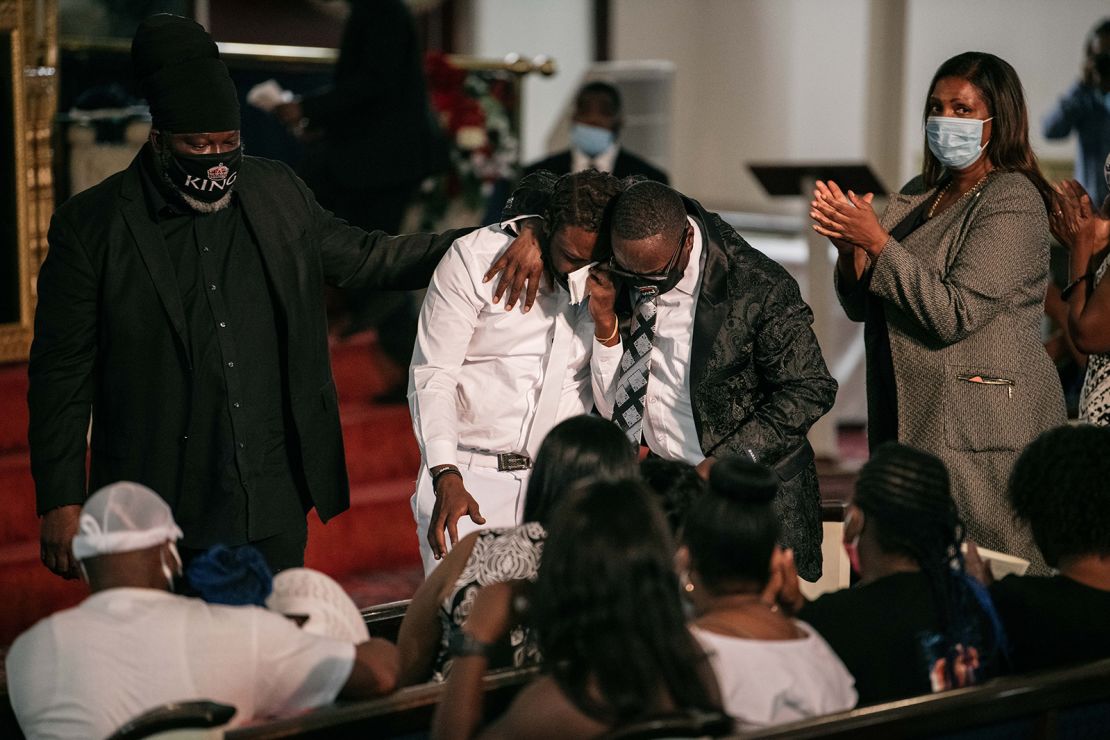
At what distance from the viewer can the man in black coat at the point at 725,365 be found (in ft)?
11.1

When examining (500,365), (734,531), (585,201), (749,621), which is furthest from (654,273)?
(749,621)

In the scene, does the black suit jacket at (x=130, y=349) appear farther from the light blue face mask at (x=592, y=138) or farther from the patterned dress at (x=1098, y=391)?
the light blue face mask at (x=592, y=138)

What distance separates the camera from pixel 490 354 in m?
3.57

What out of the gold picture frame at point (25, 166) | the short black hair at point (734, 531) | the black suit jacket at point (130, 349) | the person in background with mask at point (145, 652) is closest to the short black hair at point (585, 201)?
the black suit jacket at point (130, 349)

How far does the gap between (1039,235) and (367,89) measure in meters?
3.50

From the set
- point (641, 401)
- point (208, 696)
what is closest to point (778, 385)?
point (641, 401)

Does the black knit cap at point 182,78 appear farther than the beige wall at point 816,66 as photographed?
No

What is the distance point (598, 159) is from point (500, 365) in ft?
12.3

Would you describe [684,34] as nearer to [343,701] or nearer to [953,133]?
[953,133]

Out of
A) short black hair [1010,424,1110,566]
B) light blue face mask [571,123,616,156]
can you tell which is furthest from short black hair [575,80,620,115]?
short black hair [1010,424,1110,566]

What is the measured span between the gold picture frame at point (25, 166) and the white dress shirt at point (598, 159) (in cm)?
248

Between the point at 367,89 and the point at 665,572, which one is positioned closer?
the point at 665,572

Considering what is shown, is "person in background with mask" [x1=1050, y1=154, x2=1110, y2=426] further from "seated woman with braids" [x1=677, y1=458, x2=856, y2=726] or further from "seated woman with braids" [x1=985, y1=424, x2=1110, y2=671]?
"seated woman with braids" [x1=677, y1=458, x2=856, y2=726]

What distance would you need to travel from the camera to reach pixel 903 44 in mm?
10414
